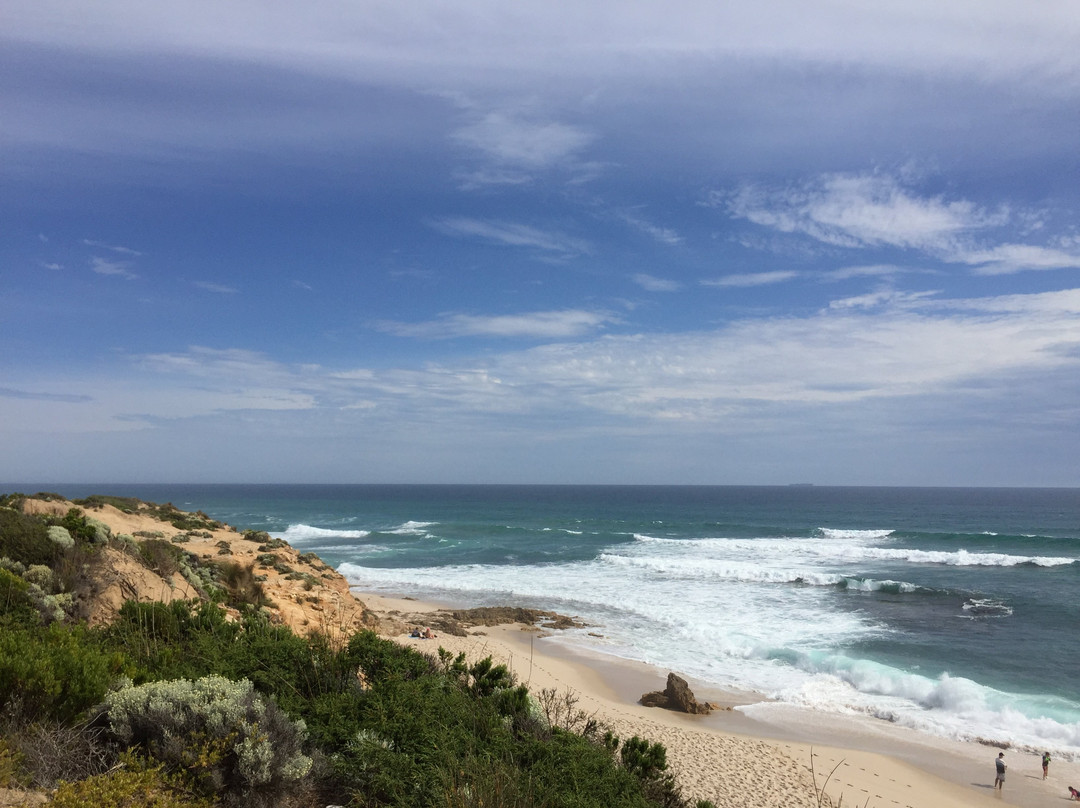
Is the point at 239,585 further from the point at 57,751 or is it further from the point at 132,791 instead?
the point at 132,791

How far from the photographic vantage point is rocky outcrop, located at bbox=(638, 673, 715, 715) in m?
15.3

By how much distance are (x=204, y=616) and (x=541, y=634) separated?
17.2 metres

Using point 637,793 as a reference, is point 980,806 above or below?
below

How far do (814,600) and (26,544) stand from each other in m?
28.2

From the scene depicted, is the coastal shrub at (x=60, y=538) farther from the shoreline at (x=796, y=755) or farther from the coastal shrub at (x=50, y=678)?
the shoreline at (x=796, y=755)

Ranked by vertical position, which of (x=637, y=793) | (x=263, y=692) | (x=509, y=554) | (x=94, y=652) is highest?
(x=94, y=652)

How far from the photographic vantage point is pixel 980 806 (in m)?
11.4

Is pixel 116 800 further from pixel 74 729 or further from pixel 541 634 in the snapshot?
pixel 541 634

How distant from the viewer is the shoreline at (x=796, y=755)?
37.0 feet

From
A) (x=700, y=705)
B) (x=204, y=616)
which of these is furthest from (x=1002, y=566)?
(x=204, y=616)

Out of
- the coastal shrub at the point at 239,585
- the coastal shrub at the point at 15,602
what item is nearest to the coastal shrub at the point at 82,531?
the coastal shrub at the point at 239,585

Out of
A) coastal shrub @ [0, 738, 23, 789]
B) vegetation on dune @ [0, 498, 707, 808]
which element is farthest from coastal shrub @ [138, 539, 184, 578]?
coastal shrub @ [0, 738, 23, 789]

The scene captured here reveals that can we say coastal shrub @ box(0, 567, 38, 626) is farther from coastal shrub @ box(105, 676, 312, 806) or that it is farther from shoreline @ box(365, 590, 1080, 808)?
shoreline @ box(365, 590, 1080, 808)

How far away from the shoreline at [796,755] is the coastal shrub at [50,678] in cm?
857
